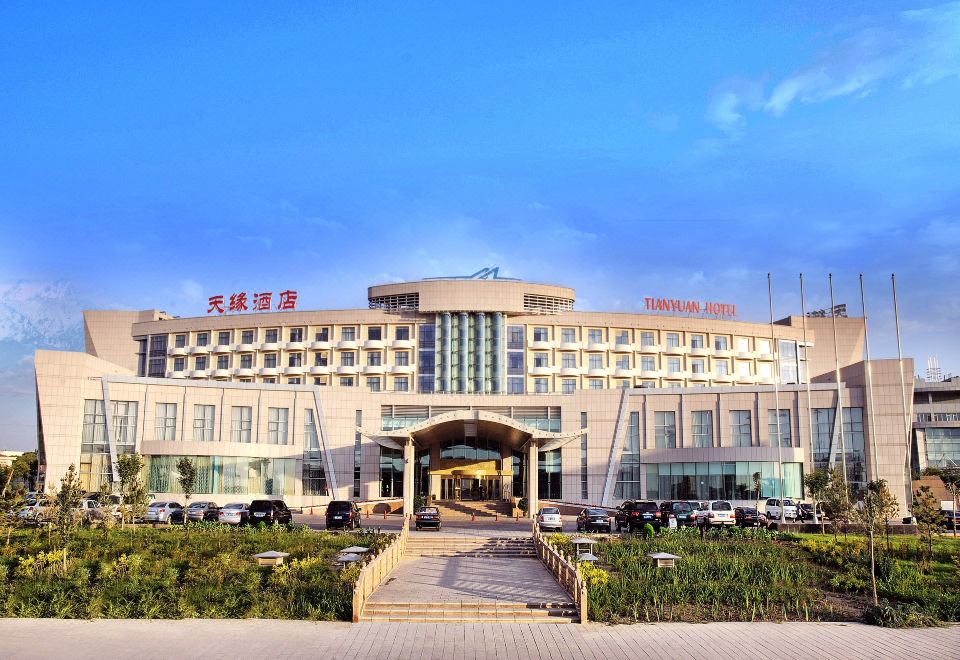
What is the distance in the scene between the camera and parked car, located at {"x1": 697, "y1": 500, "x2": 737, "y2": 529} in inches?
1644

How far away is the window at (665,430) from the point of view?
65750mm

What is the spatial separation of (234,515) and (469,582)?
67.5 ft

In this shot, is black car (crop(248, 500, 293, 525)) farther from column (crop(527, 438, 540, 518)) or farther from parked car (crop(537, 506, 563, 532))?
column (crop(527, 438, 540, 518))

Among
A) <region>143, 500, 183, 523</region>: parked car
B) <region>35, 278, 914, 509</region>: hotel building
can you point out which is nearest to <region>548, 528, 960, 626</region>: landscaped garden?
<region>143, 500, 183, 523</region>: parked car

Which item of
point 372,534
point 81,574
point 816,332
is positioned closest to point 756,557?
point 372,534

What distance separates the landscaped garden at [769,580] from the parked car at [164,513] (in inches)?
848

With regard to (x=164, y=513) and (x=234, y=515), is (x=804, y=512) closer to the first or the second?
(x=234, y=515)

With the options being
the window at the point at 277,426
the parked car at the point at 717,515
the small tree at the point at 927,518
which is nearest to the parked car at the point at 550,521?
the parked car at the point at 717,515

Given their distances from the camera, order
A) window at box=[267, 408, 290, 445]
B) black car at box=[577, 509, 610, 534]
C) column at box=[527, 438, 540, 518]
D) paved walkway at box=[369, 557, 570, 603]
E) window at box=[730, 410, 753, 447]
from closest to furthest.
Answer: paved walkway at box=[369, 557, 570, 603] → black car at box=[577, 509, 610, 534] → column at box=[527, 438, 540, 518] → window at box=[730, 410, 753, 447] → window at box=[267, 408, 290, 445]

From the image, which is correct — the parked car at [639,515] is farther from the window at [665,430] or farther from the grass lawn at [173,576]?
the window at [665,430]

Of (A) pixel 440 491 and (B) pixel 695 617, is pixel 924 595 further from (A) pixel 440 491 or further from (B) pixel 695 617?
(A) pixel 440 491

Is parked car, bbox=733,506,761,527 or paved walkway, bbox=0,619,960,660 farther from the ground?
parked car, bbox=733,506,761,527

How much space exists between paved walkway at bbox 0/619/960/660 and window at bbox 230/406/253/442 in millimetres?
43020

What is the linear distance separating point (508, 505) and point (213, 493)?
22.2 metres
